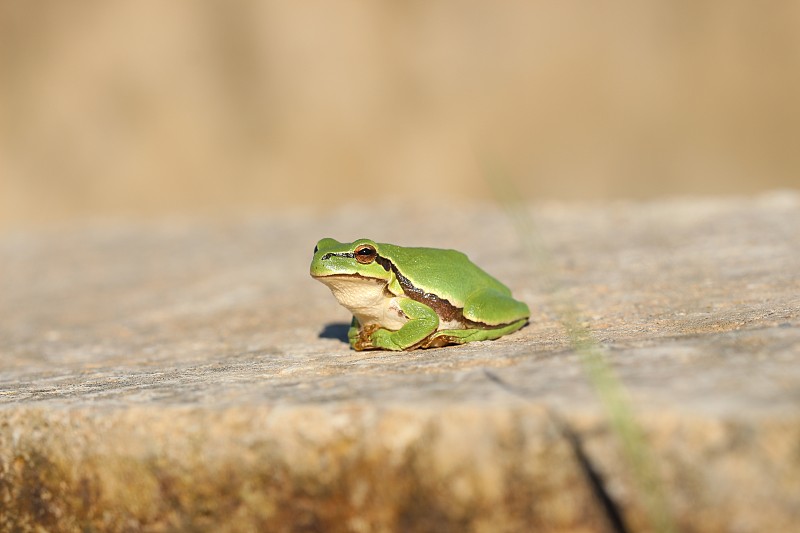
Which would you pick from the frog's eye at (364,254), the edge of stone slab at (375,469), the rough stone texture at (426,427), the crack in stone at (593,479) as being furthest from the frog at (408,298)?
the crack in stone at (593,479)

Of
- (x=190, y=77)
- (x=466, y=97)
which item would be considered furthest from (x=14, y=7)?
(x=466, y=97)

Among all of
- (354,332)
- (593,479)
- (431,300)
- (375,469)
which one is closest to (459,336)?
(431,300)

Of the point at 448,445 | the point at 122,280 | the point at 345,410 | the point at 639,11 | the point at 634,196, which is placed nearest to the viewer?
the point at 448,445

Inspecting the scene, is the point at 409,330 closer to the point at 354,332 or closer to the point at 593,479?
the point at 354,332

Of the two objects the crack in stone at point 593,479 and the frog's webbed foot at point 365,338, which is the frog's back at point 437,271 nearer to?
the frog's webbed foot at point 365,338

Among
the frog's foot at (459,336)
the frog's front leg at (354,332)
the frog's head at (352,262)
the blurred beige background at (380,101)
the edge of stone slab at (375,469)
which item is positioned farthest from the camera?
the blurred beige background at (380,101)

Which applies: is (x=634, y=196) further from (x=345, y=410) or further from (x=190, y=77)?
(x=345, y=410)

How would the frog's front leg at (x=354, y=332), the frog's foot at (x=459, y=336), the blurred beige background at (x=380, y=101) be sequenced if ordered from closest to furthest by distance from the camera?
the frog's foot at (x=459, y=336) → the frog's front leg at (x=354, y=332) → the blurred beige background at (x=380, y=101)

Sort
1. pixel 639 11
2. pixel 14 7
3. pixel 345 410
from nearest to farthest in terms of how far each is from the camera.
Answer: pixel 345 410, pixel 639 11, pixel 14 7
